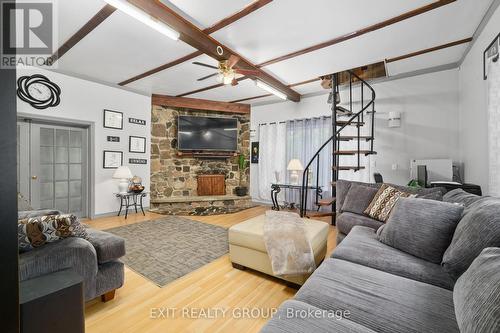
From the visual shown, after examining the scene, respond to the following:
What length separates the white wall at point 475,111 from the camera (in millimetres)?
2531

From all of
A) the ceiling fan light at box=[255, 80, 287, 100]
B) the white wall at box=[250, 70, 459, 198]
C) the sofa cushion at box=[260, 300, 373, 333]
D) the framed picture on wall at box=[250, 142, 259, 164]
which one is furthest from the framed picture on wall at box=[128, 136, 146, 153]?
the white wall at box=[250, 70, 459, 198]

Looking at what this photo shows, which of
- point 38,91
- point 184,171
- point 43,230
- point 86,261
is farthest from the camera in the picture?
point 184,171

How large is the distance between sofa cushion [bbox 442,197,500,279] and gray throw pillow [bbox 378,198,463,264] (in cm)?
15

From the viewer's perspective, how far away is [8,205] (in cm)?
63

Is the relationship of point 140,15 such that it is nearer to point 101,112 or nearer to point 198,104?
point 101,112

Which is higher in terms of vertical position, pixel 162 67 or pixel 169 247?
pixel 162 67

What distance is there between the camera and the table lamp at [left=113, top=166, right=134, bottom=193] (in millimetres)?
4281

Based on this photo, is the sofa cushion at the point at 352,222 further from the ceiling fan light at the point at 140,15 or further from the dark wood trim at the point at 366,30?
the ceiling fan light at the point at 140,15

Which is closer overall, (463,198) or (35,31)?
(463,198)

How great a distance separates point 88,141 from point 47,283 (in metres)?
4.01

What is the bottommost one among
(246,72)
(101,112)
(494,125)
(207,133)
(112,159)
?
(112,159)

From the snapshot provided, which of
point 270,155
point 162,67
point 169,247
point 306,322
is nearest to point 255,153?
point 270,155

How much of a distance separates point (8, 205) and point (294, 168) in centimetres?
463

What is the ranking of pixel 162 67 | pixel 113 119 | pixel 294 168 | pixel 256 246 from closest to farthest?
1. pixel 256 246
2. pixel 162 67
3. pixel 113 119
4. pixel 294 168
